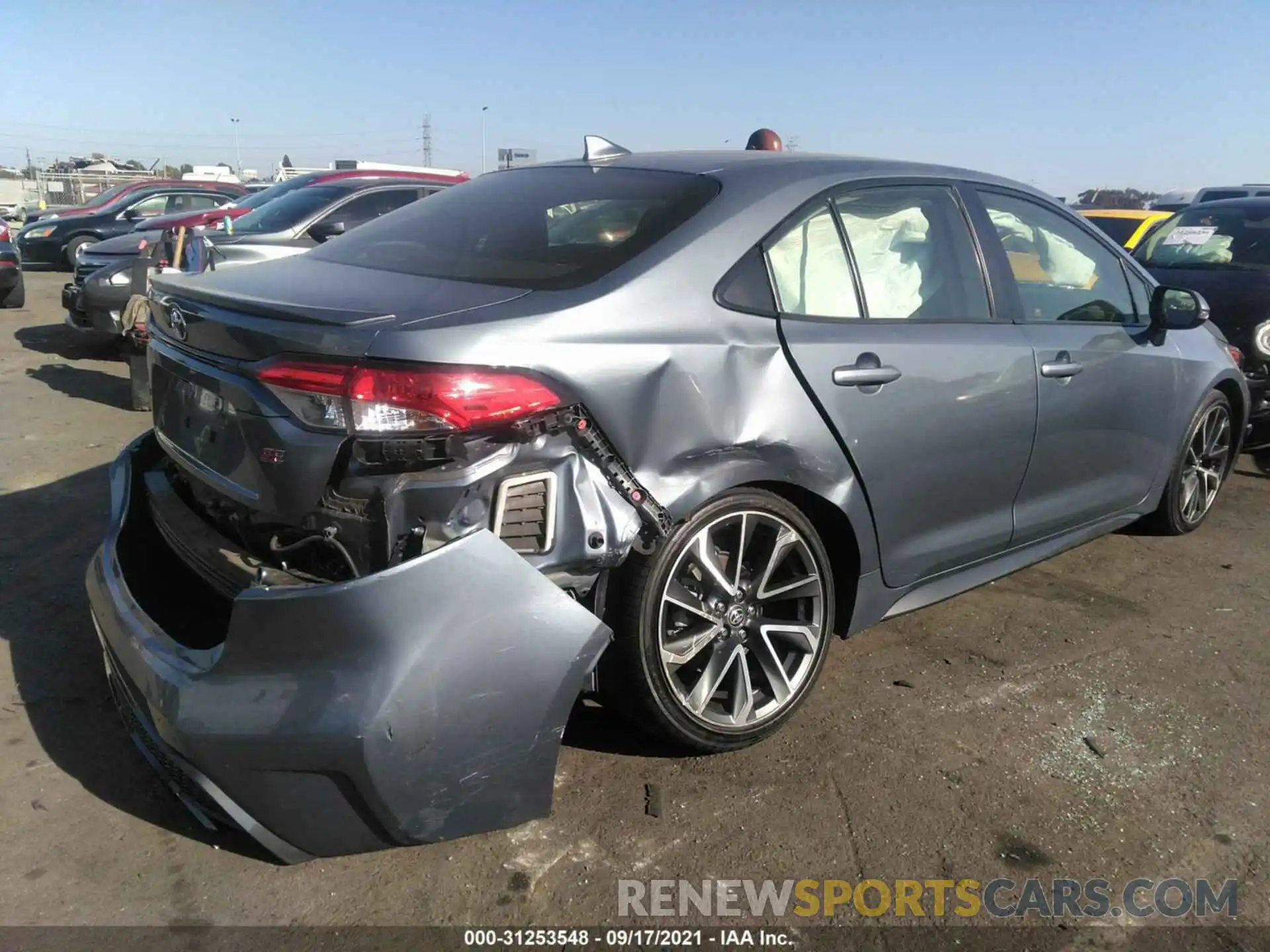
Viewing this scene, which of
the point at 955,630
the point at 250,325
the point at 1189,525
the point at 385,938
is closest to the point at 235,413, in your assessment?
the point at 250,325

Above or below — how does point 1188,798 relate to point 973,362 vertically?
below

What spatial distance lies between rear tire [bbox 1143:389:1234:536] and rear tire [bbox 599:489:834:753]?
2.47 metres

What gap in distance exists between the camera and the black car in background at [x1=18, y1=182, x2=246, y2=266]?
15836 millimetres

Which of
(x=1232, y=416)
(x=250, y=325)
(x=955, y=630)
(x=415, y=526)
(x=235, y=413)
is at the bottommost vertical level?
(x=955, y=630)

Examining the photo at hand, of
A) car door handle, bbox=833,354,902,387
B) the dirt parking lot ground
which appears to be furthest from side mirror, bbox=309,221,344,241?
car door handle, bbox=833,354,902,387

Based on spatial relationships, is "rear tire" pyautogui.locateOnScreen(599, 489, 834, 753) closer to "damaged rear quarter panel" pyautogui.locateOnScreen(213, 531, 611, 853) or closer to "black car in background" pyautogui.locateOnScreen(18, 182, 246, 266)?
"damaged rear quarter panel" pyautogui.locateOnScreen(213, 531, 611, 853)

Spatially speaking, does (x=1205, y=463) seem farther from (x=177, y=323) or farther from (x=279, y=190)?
(x=279, y=190)

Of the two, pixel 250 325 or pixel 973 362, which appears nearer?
pixel 250 325

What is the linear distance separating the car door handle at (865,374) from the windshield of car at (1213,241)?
4876mm

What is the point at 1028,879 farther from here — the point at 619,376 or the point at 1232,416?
the point at 1232,416

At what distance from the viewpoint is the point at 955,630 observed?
3.84m

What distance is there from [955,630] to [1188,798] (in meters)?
1.13

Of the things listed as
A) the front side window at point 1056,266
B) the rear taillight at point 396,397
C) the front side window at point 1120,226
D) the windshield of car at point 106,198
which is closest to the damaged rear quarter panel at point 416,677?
the rear taillight at point 396,397

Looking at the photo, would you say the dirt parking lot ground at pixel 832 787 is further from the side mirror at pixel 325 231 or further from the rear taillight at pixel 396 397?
the side mirror at pixel 325 231
